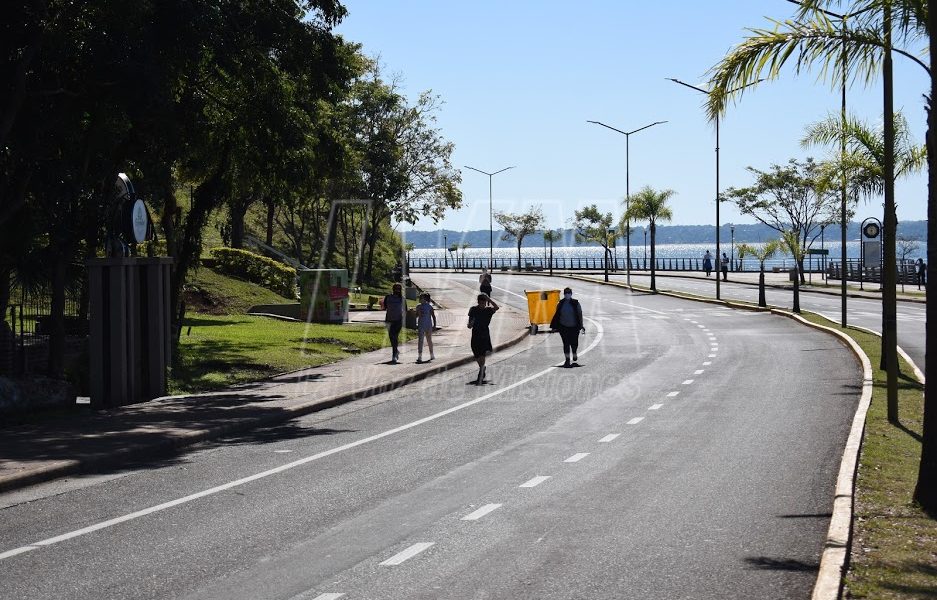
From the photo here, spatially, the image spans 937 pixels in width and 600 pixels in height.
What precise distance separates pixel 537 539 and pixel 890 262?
8.78 m

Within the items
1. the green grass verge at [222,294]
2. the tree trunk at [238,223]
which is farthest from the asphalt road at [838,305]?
the tree trunk at [238,223]

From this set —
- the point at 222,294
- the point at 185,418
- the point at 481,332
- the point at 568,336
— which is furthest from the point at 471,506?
the point at 222,294

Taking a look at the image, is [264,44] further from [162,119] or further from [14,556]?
[14,556]

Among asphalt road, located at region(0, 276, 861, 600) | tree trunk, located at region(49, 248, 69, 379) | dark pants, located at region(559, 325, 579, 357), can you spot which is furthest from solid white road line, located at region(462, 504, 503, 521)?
dark pants, located at region(559, 325, 579, 357)

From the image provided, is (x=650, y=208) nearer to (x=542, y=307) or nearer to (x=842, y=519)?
(x=542, y=307)

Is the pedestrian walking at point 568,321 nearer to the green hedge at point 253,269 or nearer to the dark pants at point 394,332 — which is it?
the dark pants at point 394,332

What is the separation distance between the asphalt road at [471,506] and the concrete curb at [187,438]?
0.88 ft

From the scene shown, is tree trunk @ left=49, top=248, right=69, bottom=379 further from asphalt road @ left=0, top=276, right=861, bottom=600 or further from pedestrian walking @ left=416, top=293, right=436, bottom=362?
pedestrian walking @ left=416, top=293, right=436, bottom=362

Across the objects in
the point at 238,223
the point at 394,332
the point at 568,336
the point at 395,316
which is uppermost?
the point at 238,223

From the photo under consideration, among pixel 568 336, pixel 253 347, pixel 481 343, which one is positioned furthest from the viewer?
pixel 253 347

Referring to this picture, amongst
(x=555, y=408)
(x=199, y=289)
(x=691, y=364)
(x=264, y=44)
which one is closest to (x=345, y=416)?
(x=555, y=408)

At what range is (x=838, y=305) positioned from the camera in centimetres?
4684

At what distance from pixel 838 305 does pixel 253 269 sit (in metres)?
24.7

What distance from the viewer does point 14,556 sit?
8.66m
